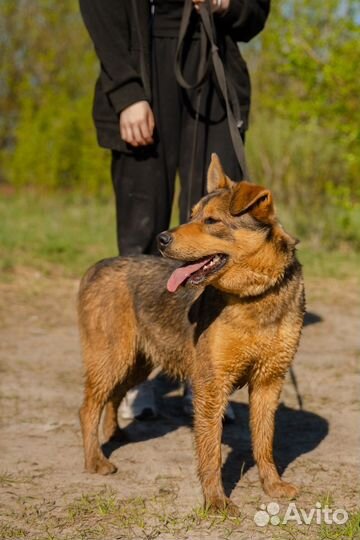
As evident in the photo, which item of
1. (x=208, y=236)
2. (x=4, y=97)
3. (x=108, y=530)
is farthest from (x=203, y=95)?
(x=4, y=97)

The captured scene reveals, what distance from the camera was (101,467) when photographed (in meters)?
4.43

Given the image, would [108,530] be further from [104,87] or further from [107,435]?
[104,87]

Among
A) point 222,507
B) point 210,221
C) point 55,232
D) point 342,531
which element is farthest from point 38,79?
point 342,531

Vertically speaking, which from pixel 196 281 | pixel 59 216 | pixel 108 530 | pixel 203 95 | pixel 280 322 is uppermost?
pixel 203 95

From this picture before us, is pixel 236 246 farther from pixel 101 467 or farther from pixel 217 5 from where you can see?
pixel 217 5

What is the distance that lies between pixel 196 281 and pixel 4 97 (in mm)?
15511

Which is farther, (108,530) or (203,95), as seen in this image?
(203,95)

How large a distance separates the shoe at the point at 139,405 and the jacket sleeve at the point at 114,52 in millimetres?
1868

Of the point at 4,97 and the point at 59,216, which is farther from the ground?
the point at 4,97

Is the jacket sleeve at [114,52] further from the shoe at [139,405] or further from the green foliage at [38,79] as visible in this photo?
the green foliage at [38,79]

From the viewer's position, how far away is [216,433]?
397 cm

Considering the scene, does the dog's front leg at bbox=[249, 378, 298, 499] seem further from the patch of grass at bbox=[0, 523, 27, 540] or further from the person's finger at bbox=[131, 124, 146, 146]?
the person's finger at bbox=[131, 124, 146, 146]

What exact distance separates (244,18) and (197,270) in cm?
190

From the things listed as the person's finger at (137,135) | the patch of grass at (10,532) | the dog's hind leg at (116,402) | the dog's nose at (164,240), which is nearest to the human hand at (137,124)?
the person's finger at (137,135)
